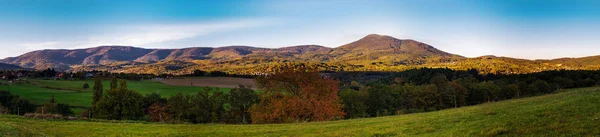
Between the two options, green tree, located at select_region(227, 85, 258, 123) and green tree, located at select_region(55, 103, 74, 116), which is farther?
green tree, located at select_region(55, 103, 74, 116)

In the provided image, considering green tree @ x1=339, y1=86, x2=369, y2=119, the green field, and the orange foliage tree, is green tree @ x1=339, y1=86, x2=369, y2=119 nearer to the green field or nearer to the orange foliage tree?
the orange foliage tree

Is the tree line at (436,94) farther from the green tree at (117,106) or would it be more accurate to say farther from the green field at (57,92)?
the green field at (57,92)

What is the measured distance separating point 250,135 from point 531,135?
677 inches

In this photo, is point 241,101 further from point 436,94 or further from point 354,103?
point 436,94

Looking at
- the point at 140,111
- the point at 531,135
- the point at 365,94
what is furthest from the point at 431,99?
the point at 531,135

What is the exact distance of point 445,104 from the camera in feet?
338

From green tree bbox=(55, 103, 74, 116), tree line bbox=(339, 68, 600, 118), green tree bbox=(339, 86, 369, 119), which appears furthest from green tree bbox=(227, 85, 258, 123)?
green tree bbox=(55, 103, 74, 116)

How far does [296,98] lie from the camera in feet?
172

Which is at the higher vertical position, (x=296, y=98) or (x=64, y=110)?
(x=296, y=98)

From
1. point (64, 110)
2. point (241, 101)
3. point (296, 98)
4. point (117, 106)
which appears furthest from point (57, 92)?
Result: point (296, 98)

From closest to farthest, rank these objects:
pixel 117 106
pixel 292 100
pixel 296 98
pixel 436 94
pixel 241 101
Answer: pixel 292 100 → pixel 296 98 → pixel 117 106 → pixel 241 101 → pixel 436 94

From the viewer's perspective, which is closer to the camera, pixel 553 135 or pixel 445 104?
pixel 553 135

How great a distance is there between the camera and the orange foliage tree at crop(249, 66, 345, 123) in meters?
51.3

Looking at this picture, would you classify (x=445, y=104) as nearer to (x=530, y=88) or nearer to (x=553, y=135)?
(x=530, y=88)
